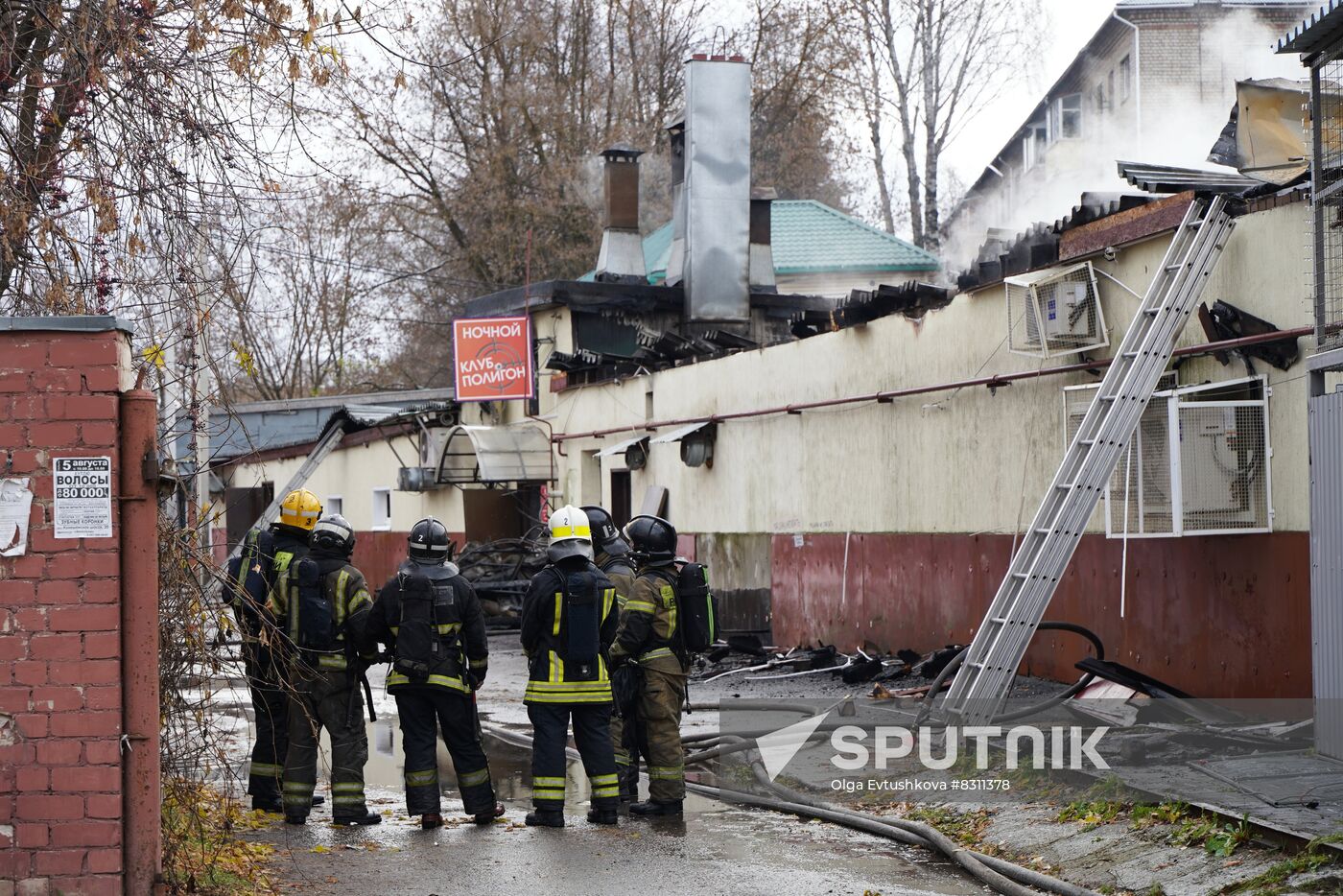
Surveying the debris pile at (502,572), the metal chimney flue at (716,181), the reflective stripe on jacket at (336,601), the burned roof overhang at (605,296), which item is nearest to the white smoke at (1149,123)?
the metal chimney flue at (716,181)

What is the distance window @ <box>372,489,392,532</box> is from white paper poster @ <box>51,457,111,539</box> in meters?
26.1

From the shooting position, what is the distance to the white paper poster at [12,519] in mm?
5746

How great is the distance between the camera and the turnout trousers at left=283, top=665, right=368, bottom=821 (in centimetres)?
869

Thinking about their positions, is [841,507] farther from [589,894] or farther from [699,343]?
[589,894]

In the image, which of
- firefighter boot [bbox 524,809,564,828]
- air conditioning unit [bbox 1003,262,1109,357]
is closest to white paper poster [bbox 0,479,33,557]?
firefighter boot [bbox 524,809,564,828]

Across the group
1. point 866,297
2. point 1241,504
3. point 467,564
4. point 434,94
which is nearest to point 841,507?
point 866,297

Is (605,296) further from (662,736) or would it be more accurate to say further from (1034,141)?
(1034,141)

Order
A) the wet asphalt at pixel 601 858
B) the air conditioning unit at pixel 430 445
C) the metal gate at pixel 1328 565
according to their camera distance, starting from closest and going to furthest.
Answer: the wet asphalt at pixel 601 858
the metal gate at pixel 1328 565
the air conditioning unit at pixel 430 445

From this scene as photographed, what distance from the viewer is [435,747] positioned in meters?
8.64

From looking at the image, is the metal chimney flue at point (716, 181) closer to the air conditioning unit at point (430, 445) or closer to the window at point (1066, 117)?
the air conditioning unit at point (430, 445)

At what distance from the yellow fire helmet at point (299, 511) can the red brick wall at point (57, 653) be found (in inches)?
132

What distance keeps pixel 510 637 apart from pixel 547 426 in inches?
180

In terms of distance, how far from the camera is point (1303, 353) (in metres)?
9.92

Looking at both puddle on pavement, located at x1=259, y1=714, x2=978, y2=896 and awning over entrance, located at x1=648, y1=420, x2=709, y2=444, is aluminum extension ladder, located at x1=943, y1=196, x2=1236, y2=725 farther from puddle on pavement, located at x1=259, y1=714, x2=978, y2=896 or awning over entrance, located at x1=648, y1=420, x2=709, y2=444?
awning over entrance, located at x1=648, y1=420, x2=709, y2=444
